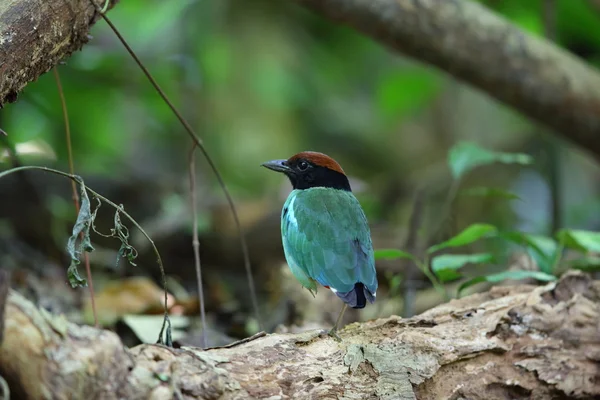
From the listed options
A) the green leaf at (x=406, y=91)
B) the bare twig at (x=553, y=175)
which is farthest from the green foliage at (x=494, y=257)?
the green leaf at (x=406, y=91)

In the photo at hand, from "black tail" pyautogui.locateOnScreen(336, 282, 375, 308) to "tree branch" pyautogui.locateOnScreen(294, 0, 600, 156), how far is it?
9.31 feet

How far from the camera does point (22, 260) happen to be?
18.5 feet

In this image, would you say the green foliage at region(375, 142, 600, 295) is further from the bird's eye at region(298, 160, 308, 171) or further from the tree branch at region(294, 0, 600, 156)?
the tree branch at region(294, 0, 600, 156)

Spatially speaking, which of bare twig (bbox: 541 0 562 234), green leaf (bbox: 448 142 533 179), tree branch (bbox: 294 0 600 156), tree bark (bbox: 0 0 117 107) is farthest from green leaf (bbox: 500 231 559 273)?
tree bark (bbox: 0 0 117 107)

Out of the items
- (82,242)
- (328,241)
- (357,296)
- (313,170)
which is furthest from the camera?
(313,170)

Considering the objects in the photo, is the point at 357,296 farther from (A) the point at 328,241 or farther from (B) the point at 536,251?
(B) the point at 536,251

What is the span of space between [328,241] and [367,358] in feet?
2.03

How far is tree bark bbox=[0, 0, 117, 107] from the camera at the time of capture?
2.55m

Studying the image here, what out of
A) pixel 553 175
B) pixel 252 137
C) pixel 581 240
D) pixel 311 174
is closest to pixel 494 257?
pixel 581 240

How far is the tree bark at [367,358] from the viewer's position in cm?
177

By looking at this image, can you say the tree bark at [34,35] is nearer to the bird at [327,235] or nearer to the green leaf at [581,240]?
the bird at [327,235]

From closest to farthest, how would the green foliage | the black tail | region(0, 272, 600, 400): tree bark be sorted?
1. region(0, 272, 600, 400): tree bark
2. the black tail
3. the green foliage

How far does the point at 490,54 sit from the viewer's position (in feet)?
17.9

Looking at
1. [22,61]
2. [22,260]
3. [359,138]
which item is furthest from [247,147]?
[22,61]
